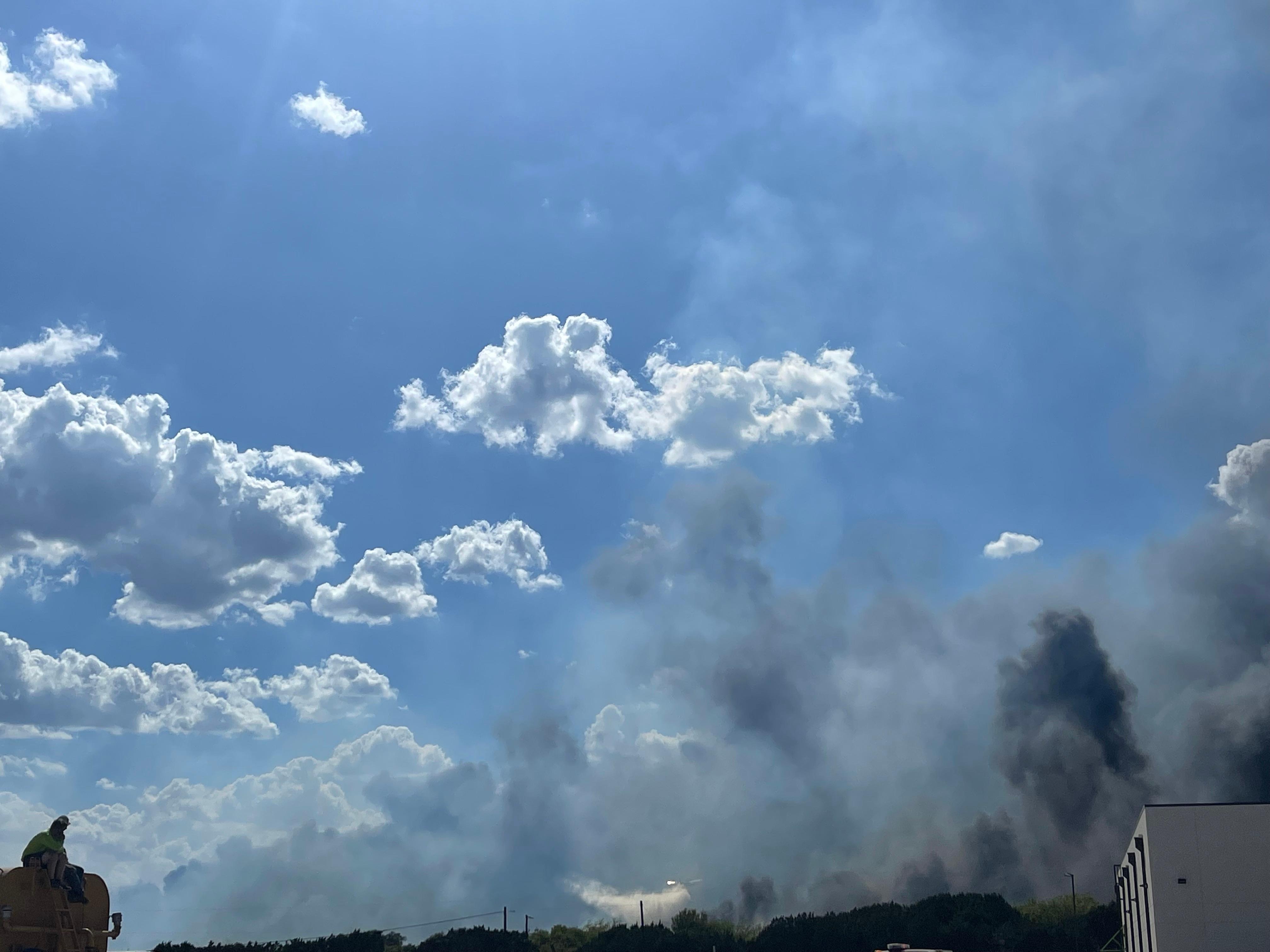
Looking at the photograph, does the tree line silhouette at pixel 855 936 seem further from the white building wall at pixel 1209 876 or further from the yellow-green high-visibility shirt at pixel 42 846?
the yellow-green high-visibility shirt at pixel 42 846

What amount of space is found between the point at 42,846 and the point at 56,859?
48 cm

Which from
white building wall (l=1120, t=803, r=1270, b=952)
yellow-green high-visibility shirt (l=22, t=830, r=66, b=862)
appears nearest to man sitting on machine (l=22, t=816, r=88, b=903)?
yellow-green high-visibility shirt (l=22, t=830, r=66, b=862)

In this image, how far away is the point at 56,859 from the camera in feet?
77.6

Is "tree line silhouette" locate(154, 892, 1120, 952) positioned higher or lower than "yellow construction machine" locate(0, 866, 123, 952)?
lower

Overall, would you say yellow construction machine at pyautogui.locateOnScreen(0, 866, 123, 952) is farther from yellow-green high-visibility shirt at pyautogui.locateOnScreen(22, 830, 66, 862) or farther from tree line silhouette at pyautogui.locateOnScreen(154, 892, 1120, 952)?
tree line silhouette at pyautogui.locateOnScreen(154, 892, 1120, 952)

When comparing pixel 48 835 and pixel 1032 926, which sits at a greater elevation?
pixel 48 835

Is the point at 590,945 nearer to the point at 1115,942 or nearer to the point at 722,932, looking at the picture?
the point at 722,932

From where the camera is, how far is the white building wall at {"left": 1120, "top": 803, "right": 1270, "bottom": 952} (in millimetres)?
39031

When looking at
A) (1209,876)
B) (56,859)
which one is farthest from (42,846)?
(1209,876)

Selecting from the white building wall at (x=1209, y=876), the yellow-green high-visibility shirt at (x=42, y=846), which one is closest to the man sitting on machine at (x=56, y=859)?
the yellow-green high-visibility shirt at (x=42, y=846)

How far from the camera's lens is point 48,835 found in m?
23.6

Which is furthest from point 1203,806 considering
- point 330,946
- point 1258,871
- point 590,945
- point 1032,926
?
point 330,946

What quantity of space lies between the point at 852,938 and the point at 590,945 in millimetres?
18093

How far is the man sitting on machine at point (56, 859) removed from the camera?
2342 cm
